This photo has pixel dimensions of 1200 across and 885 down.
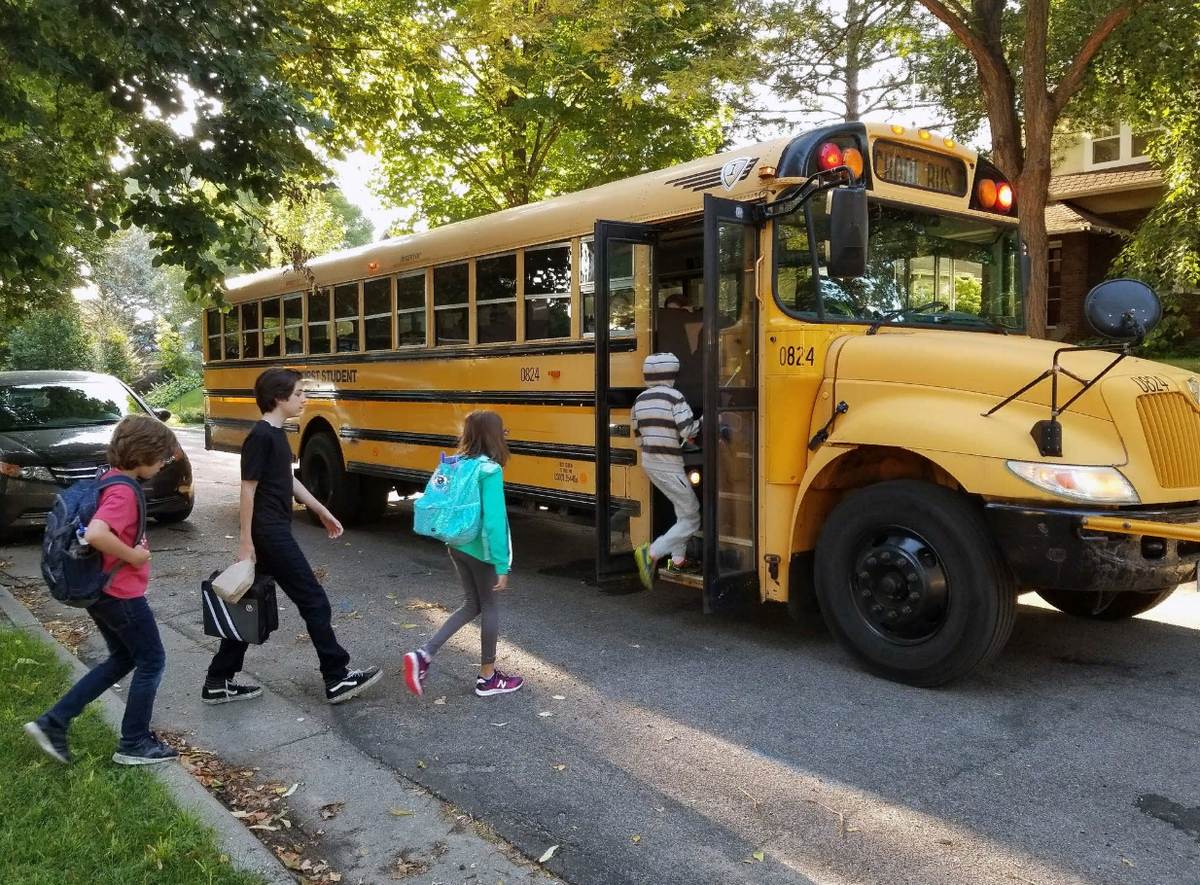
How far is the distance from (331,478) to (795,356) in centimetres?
560

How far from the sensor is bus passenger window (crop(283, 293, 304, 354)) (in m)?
9.55

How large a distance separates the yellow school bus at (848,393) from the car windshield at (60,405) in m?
4.37

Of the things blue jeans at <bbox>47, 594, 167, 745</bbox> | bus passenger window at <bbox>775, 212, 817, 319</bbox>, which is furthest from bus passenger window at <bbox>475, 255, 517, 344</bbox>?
blue jeans at <bbox>47, 594, 167, 745</bbox>

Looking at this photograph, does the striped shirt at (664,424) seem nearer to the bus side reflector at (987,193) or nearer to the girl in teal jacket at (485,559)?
the girl in teal jacket at (485,559)

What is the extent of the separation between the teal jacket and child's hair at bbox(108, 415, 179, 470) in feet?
4.34

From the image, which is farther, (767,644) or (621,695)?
(767,644)

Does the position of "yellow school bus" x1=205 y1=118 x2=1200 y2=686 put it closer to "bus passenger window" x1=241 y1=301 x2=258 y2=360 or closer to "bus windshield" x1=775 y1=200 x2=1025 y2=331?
"bus windshield" x1=775 y1=200 x2=1025 y2=331

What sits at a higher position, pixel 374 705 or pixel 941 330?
pixel 941 330

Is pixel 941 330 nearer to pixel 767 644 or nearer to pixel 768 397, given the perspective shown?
pixel 768 397

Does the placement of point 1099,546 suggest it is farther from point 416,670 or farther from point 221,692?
point 221,692

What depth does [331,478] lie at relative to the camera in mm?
9180

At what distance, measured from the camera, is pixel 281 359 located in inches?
388

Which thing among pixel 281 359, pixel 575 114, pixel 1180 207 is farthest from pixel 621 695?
pixel 1180 207

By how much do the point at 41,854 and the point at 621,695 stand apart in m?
2.44
